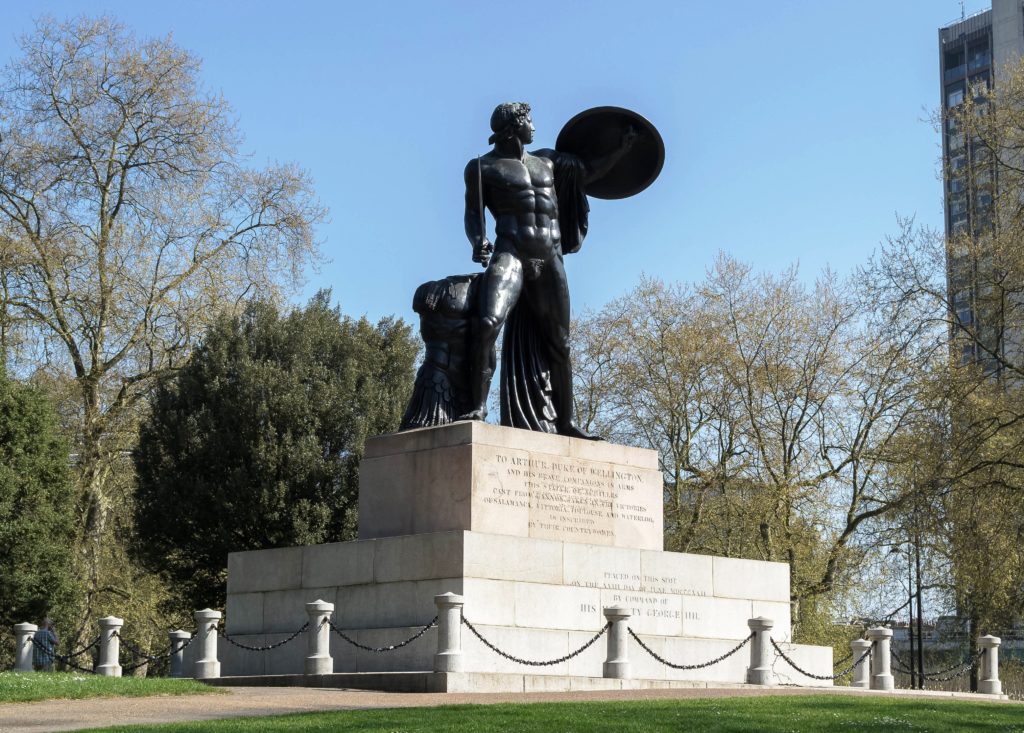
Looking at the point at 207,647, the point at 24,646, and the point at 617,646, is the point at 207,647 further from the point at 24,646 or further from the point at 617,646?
the point at 617,646

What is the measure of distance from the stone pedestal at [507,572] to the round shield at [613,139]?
14.0 ft

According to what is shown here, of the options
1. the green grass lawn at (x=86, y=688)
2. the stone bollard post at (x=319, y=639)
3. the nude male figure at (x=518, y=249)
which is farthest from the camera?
the nude male figure at (x=518, y=249)

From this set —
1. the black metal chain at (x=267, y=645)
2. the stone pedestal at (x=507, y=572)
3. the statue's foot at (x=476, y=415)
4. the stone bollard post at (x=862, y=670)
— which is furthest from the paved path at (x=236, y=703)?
the statue's foot at (x=476, y=415)

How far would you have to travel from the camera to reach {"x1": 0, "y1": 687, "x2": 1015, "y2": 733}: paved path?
40.2 feet

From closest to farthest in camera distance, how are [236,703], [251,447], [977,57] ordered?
[236,703] → [251,447] → [977,57]

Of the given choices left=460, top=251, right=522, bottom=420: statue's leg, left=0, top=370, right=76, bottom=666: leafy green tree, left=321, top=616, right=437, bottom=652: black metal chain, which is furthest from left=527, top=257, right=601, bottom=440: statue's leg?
left=0, top=370, right=76, bottom=666: leafy green tree

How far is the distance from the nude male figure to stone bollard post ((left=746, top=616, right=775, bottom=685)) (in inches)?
137

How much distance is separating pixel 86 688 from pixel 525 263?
7.92 m

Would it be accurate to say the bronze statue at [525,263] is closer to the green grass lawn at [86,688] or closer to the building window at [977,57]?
the green grass lawn at [86,688]

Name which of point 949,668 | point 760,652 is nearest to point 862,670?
point 760,652

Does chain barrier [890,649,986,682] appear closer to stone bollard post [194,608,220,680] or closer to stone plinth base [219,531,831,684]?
stone plinth base [219,531,831,684]

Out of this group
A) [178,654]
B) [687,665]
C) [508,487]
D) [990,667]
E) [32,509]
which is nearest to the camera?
[687,665]

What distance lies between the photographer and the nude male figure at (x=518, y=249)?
62.0 feet

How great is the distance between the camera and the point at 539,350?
2003 cm
